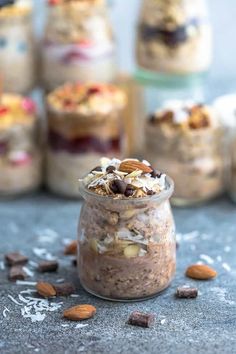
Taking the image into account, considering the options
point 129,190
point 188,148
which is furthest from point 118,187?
point 188,148

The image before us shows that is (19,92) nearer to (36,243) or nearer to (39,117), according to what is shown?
(39,117)

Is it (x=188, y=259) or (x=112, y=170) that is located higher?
(x=112, y=170)

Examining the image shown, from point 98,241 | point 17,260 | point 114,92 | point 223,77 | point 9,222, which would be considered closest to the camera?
point 98,241

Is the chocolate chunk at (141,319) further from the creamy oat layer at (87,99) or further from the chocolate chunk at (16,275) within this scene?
the creamy oat layer at (87,99)

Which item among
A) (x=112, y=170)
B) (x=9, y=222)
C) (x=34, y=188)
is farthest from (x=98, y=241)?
(x=34, y=188)

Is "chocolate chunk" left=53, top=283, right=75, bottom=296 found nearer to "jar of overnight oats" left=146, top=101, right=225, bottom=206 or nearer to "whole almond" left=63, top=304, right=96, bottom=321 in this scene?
"whole almond" left=63, top=304, right=96, bottom=321

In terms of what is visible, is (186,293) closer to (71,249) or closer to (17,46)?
(71,249)
